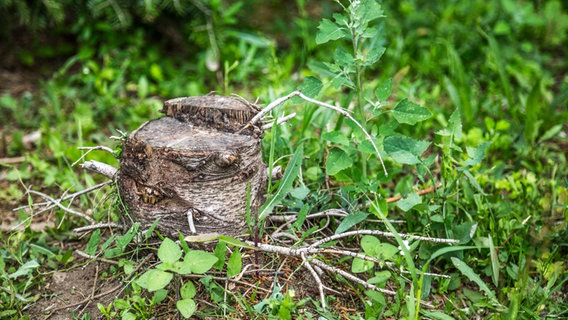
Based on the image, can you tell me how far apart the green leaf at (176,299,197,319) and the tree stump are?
260mm

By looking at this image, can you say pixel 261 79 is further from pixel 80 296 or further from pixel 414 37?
pixel 80 296

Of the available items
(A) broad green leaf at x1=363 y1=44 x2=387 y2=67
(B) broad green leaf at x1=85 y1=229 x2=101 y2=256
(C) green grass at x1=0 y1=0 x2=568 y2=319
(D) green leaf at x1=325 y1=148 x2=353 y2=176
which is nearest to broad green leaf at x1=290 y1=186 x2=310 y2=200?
(C) green grass at x1=0 y1=0 x2=568 y2=319

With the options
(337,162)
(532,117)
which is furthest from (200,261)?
(532,117)

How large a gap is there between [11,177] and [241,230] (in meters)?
1.64

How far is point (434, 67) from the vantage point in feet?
13.7

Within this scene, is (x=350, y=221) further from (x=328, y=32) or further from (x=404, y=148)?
(x=328, y=32)

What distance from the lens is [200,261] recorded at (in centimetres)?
192

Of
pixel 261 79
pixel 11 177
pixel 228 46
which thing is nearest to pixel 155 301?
pixel 11 177

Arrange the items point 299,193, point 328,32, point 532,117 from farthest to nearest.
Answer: point 532,117 < point 299,193 < point 328,32

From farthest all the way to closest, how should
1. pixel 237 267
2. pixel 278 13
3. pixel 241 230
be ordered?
1. pixel 278 13
2. pixel 241 230
3. pixel 237 267

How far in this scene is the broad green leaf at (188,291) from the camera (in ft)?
6.37

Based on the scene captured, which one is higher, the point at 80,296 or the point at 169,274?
the point at 169,274

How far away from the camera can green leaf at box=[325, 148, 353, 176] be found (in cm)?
221

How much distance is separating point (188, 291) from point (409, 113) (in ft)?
3.35
